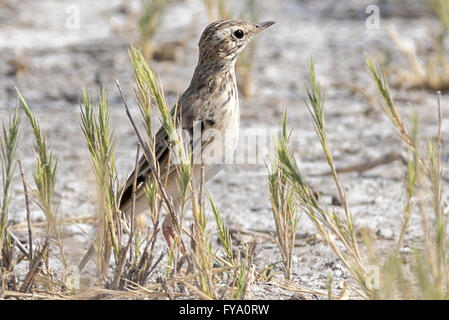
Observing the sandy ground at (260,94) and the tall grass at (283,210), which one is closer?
the tall grass at (283,210)

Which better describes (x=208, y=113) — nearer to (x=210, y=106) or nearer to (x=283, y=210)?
(x=210, y=106)

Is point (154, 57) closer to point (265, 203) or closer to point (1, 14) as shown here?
point (1, 14)

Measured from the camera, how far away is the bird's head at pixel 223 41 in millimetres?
4699

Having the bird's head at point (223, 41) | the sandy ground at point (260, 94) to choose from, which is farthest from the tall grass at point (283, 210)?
the bird's head at point (223, 41)

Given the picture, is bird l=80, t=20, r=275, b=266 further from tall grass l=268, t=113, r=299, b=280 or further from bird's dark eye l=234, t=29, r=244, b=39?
tall grass l=268, t=113, r=299, b=280

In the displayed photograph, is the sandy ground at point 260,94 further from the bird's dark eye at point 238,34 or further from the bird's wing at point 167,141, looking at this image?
the bird's dark eye at point 238,34

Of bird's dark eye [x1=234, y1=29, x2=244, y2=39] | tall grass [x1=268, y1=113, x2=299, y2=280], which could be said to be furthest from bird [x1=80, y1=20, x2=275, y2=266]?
tall grass [x1=268, y1=113, x2=299, y2=280]

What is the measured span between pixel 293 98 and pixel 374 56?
1.22 meters

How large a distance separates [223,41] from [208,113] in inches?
22.1

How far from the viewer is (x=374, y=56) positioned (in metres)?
8.76

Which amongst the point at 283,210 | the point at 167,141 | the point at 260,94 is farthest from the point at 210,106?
the point at 260,94

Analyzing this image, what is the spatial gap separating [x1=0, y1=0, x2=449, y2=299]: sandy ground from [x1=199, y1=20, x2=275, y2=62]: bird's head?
1.09 m

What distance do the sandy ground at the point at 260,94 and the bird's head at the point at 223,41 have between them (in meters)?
→ 1.09

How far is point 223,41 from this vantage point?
4723 millimetres
